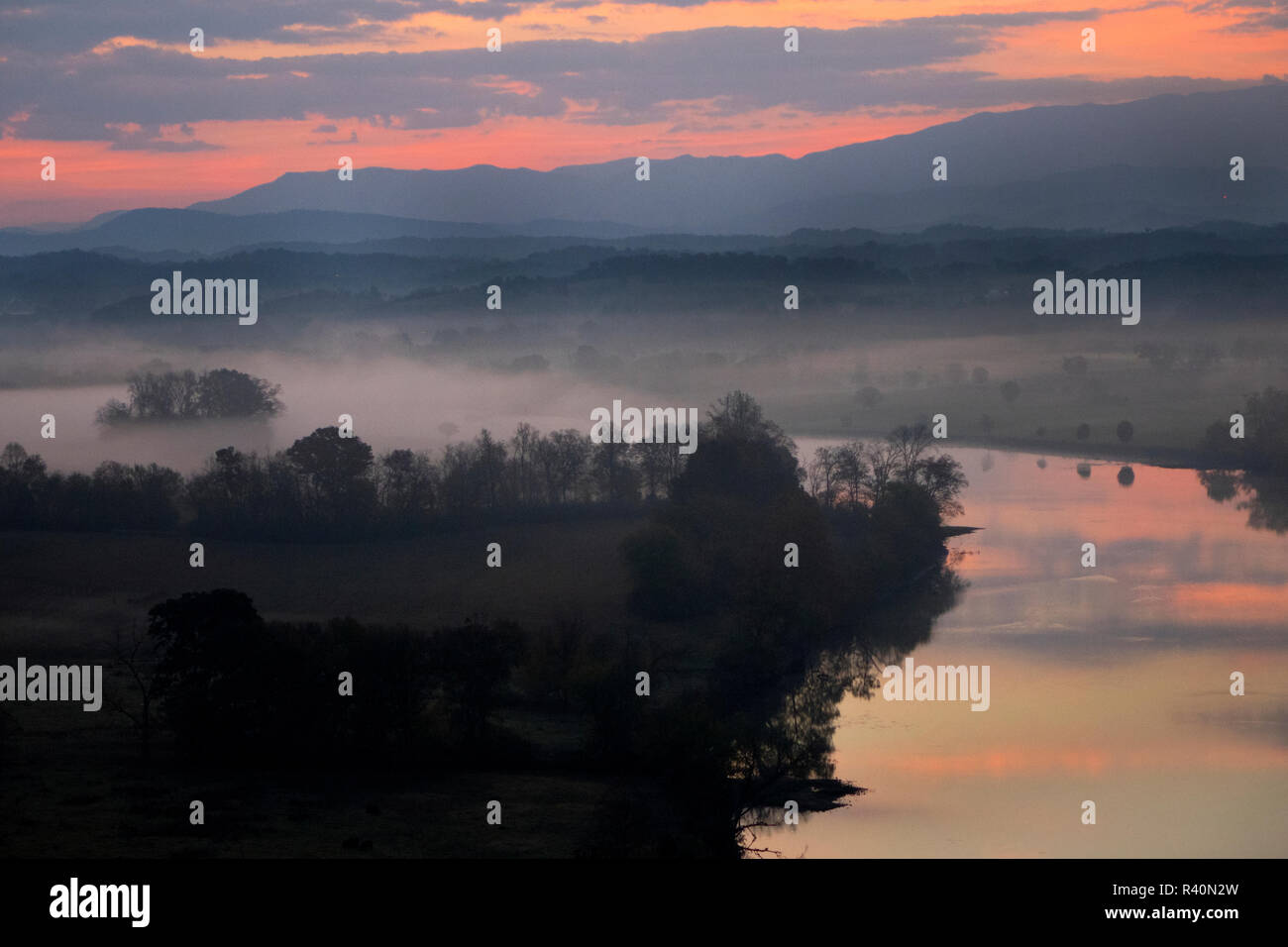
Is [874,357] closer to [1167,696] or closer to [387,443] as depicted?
[387,443]

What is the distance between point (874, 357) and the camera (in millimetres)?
105500

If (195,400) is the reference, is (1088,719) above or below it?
below

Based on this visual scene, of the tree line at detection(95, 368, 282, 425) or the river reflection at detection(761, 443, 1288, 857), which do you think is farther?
the tree line at detection(95, 368, 282, 425)

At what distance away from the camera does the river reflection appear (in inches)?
791

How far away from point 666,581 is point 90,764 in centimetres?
1520

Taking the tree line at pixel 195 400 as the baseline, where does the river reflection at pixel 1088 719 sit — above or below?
below

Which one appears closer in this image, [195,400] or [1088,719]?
[1088,719]

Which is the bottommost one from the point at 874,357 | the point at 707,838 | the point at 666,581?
the point at 707,838

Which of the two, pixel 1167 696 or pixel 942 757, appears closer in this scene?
pixel 942 757

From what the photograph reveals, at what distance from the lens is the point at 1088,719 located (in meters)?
25.9

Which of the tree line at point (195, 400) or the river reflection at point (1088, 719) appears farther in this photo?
the tree line at point (195, 400)

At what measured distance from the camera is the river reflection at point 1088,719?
20.1m

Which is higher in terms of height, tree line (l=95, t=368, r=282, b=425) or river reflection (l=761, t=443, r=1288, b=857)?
tree line (l=95, t=368, r=282, b=425)
